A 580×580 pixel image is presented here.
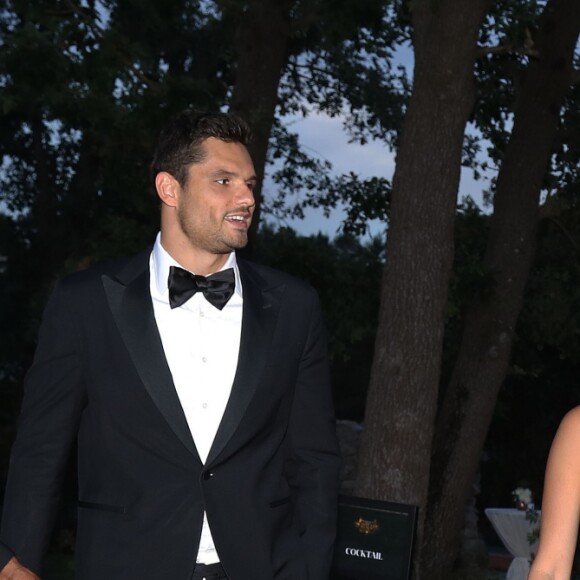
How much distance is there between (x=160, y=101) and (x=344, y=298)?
13.6 ft

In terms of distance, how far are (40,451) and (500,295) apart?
13.4 m

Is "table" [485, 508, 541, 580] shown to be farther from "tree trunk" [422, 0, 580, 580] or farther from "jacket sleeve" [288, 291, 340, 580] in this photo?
"jacket sleeve" [288, 291, 340, 580]

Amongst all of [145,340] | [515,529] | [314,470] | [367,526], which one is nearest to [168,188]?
[145,340]

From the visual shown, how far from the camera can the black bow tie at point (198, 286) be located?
438 centimetres

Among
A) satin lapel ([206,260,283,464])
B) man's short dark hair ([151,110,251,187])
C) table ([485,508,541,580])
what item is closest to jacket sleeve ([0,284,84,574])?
satin lapel ([206,260,283,464])

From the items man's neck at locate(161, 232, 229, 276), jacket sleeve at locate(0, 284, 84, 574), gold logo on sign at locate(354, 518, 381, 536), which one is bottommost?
gold logo on sign at locate(354, 518, 381, 536)

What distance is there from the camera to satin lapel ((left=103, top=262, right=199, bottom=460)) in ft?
13.5

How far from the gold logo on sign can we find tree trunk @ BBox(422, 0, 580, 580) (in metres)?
10.3

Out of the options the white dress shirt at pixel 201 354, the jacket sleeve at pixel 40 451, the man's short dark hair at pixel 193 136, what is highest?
the man's short dark hair at pixel 193 136

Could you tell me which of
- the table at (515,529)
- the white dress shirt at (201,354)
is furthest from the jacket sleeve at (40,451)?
the table at (515,529)

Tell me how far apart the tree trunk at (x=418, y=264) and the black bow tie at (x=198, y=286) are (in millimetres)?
8542

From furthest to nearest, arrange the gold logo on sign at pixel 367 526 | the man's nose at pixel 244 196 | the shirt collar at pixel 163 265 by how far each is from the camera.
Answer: the gold logo on sign at pixel 367 526
the shirt collar at pixel 163 265
the man's nose at pixel 244 196

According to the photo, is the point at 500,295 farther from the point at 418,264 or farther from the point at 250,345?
the point at 250,345

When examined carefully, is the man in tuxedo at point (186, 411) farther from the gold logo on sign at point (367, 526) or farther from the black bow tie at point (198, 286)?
the gold logo on sign at point (367, 526)
